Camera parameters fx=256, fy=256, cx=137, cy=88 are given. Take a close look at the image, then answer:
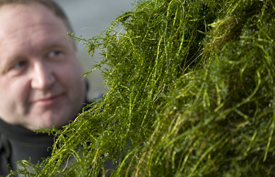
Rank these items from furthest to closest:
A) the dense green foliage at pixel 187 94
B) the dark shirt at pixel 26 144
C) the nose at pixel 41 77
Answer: the dark shirt at pixel 26 144
the nose at pixel 41 77
the dense green foliage at pixel 187 94

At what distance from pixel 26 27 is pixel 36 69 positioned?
112mm

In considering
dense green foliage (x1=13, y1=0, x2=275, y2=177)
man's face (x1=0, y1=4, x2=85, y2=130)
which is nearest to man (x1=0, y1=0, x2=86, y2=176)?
man's face (x1=0, y1=4, x2=85, y2=130)

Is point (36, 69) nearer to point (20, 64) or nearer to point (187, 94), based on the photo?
point (20, 64)

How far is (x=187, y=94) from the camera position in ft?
0.75

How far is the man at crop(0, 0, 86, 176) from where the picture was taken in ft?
1.97

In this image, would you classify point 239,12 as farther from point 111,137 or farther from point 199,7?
point 111,137

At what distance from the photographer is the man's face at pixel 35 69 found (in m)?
0.60

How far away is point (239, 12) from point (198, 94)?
10cm

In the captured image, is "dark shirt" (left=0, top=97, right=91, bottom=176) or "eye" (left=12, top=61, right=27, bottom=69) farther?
"dark shirt" (left=0, top=97, right=91, bottom=176)

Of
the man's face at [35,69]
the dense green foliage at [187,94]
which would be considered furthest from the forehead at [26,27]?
the dense green foliage at [187,94]

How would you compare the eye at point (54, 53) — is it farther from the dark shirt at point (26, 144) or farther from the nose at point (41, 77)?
the dark shirt at point (26, 144)

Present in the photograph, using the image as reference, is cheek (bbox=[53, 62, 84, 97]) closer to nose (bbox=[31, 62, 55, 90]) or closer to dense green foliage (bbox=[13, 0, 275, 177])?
nose (bbox=[31, 62, 55, 90])

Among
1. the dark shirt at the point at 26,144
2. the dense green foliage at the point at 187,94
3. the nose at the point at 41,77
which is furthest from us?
the dark shirt at the point at 26,144

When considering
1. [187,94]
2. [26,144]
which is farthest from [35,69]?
[187,94]
